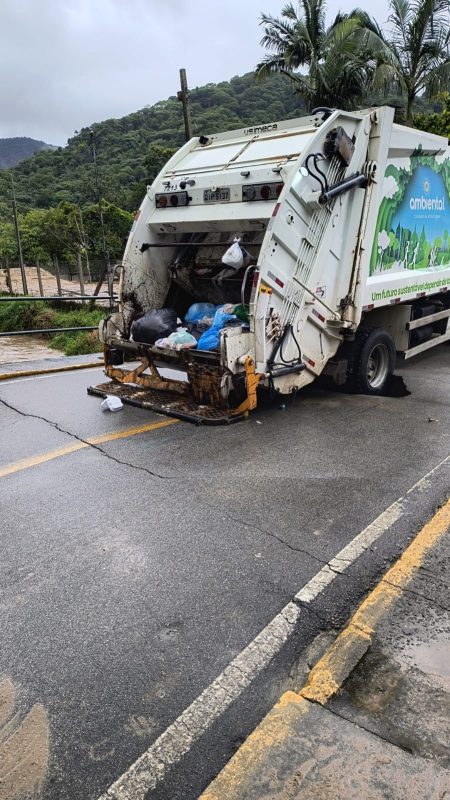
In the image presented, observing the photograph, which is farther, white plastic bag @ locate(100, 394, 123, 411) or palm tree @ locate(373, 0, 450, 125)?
palm tree @ locate(373, 0, 450, 125)

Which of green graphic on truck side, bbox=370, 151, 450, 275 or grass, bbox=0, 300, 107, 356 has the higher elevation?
green graphic on truck side, bbox=370, 151, 450, 275

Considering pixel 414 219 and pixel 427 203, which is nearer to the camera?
pixel 414 219

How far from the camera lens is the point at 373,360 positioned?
642cm

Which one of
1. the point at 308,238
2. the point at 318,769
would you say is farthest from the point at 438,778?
the point at 308,238

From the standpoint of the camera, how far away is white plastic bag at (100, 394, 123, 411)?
18.7 ft

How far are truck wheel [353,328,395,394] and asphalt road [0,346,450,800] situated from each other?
59 cm

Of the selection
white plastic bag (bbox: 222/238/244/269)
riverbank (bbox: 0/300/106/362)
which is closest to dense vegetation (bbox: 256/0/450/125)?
riverbank (bbox: 0/300/106/362)

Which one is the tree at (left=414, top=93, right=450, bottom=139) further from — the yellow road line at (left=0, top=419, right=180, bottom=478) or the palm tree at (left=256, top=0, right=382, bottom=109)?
the yellow road line at (left=0, top=419, right=180, bottom=478)

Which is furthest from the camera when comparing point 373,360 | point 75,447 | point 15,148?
point 15,148

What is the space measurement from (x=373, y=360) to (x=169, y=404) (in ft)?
8.16

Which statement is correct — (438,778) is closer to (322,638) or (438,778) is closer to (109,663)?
(322,638)

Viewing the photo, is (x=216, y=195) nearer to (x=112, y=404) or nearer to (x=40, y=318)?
(x=112, y=404)

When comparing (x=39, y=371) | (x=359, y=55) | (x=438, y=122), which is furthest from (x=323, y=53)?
(x=39, y=371)

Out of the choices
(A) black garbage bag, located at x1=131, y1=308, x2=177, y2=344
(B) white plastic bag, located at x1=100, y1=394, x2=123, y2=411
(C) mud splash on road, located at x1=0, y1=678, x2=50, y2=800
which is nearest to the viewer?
(C) mud splash on road, located at x1=0, y1=678, x2=50, y2=800
